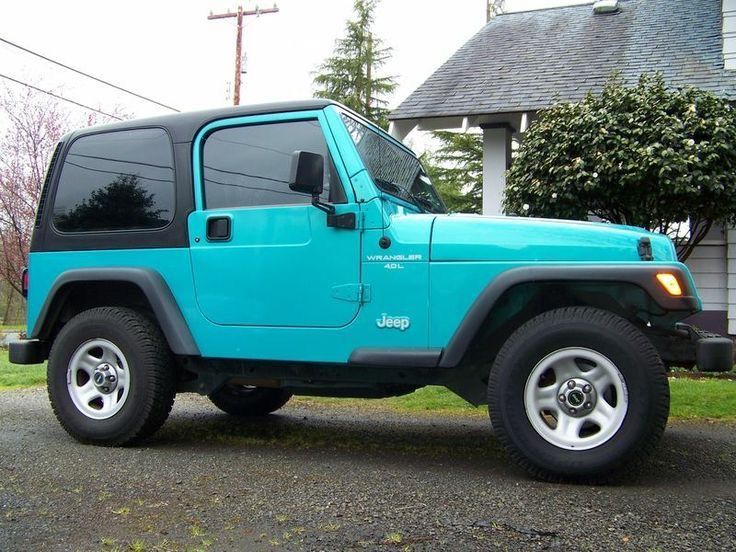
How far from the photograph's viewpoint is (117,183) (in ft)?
14.4

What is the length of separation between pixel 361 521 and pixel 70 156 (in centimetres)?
336

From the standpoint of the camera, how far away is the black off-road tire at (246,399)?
5.19 meters

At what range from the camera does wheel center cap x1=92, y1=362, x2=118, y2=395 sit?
4238 millimetres

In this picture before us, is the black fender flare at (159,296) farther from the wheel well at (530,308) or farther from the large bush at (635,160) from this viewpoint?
the large bush at (635,160)

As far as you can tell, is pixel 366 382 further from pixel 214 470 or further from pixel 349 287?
pixel 214 470

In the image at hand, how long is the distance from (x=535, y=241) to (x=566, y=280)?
261 millimetres

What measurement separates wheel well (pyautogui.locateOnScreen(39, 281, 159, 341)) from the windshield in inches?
67.7

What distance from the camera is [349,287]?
12.1 feet

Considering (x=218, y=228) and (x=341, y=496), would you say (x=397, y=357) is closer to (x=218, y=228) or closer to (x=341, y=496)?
(x=341, y=496)

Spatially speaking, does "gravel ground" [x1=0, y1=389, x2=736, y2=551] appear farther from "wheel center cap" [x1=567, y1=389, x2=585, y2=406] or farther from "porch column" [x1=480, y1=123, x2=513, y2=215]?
"porch column" [x1=480, y1=123, x2=513, y2=215]

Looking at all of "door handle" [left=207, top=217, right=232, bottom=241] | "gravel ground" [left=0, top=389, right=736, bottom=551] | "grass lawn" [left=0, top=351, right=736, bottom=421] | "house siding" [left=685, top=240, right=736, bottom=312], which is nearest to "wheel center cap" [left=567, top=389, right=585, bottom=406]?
"gravel ground" [left=0, top=389, right=736, bottom=551]

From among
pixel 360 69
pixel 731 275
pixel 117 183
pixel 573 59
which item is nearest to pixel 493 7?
pixel 360 69

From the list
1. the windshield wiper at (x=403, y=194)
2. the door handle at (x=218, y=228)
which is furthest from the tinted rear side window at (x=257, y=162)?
the windshield wiper at (x=403, y=194)

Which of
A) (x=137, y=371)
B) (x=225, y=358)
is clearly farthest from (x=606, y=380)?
(x=137, y=371)
